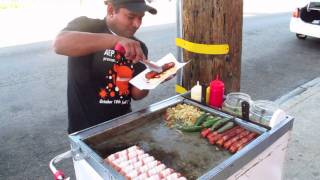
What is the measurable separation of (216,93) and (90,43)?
1.06 metres

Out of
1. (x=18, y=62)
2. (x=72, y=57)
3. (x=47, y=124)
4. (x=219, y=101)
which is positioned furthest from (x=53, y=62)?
(x=219, y=101)

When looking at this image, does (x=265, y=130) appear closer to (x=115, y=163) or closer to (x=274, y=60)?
(x=115, y=163)

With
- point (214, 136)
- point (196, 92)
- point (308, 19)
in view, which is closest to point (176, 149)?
point (214, 136)

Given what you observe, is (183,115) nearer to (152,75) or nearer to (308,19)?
(152,75)

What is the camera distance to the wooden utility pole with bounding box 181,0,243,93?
99.0 inches

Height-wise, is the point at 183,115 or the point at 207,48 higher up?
the point at 207,48

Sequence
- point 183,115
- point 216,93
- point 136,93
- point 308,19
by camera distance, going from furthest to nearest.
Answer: point 308,19 → point 136,93 → point 216,93 → point 183,115

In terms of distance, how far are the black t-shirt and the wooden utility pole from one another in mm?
497

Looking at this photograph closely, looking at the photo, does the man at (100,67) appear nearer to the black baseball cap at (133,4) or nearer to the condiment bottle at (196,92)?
the black baseball cap at (133,4)

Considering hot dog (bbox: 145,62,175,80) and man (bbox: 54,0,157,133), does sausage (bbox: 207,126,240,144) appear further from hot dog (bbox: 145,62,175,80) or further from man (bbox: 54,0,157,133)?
man (bbox: 54,0,157,133)

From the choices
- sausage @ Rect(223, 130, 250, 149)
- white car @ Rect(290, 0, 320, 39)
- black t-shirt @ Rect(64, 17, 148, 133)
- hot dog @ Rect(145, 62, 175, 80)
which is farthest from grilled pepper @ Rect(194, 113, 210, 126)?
white car @ Rect(290, 0, 320, 39)

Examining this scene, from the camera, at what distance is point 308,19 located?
32.6 ft

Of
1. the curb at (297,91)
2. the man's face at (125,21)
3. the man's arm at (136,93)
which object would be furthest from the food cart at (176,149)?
the curb at (297,91)

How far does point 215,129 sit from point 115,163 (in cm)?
77
